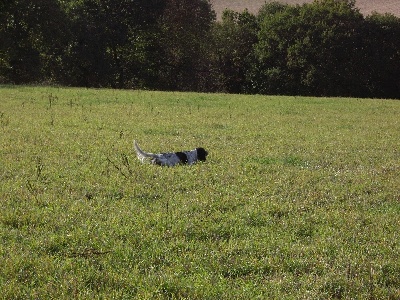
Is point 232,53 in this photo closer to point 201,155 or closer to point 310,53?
point 310,53

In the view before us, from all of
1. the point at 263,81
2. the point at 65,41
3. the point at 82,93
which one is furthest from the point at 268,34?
the point at 82,93

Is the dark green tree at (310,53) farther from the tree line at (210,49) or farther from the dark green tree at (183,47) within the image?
the dark green tree at (183,47)

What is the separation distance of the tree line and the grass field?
2878 cm

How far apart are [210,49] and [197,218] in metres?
43.0

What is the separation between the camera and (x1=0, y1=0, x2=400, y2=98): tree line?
4109cm

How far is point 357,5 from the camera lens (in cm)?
5103

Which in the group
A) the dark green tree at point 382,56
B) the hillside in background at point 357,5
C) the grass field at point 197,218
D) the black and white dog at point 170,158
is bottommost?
the grass field at point 197,218

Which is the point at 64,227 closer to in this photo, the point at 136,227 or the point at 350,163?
the point at 136,227

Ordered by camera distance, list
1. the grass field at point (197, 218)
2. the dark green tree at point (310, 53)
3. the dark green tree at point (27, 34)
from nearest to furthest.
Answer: the grass field at point (197, 218) → the dark green tree at point (27, 34) → the dark green tree at point (310, 53)

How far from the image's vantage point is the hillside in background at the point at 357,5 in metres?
52.0

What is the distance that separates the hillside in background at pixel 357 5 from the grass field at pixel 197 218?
137 ft

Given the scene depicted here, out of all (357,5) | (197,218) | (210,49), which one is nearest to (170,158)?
(197,218)

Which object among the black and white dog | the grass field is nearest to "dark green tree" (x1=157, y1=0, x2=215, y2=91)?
the grass field

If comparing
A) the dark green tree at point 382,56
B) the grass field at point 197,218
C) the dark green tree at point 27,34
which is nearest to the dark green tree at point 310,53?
the dark green tree at point 382,56
